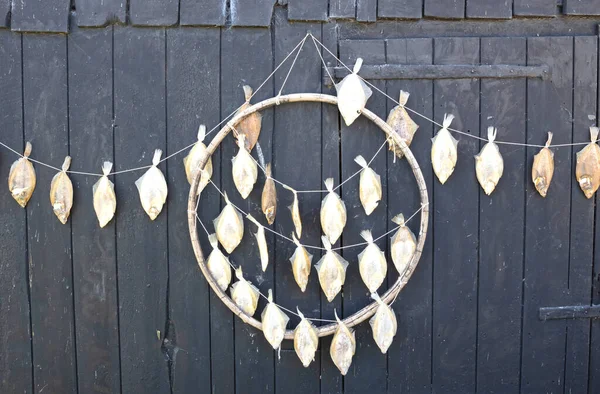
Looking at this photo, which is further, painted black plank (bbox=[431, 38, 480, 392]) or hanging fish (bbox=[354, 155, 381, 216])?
painted black plank (bbox=[431, 38, 480, 392])

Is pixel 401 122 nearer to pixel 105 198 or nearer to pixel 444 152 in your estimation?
pixel 444 152

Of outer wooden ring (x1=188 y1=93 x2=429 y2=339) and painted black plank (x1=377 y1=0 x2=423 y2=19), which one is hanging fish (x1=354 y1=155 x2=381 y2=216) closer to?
outer wooden ring (x1=188 y1=93 x2=429 y2=339)

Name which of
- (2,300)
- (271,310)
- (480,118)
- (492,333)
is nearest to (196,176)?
(271,310)

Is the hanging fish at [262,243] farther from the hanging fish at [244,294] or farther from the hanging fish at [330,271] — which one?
the hanging fish at [330,271]

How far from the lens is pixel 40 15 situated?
3.17 m

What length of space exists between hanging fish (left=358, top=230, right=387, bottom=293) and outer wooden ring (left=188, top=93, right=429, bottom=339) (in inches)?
2.7

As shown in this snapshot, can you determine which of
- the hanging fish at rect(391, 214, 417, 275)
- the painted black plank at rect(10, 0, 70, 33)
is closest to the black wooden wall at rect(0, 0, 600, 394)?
the painted black plank at rect(10, 0, 70, 33)

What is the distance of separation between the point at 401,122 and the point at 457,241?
576 millimetres

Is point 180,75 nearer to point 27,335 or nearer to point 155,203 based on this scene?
point 155,203

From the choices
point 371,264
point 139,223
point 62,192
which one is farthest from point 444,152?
point 62,192

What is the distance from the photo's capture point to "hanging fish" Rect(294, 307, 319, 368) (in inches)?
127

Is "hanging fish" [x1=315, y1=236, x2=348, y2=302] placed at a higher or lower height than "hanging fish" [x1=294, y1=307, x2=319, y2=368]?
higher

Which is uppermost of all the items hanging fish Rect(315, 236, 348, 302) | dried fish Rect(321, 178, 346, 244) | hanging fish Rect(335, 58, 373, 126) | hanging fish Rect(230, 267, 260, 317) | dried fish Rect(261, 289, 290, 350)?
hanging fish Rect(335, 58, 373, 126)

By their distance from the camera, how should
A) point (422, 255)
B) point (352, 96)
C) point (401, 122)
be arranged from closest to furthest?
1. point (352, 96)
2. point (401, 122)
3. point (422, 255)
